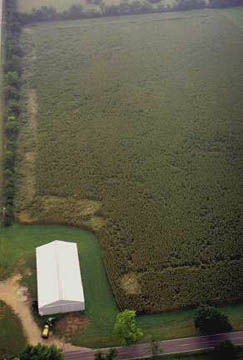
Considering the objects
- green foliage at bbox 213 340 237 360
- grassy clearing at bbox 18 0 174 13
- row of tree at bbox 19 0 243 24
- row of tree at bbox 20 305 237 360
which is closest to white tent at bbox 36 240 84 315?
row of tree at bbox 20 305 237 360

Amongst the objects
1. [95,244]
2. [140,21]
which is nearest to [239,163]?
[95,244]

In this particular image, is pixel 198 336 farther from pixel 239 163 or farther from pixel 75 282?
pixel 239 163

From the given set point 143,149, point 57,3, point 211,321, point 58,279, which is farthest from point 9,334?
point 57,3

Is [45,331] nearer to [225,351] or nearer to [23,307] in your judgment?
[23,307]

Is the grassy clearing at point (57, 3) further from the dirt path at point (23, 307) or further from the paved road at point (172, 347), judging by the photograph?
the paved road at point (172, 347)

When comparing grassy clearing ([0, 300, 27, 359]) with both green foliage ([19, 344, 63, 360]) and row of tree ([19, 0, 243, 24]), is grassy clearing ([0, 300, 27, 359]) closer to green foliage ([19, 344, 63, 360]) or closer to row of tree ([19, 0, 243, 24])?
green foliage ([19, 344, 63, 360])

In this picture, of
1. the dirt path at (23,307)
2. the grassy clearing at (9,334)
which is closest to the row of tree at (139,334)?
the dirt path at (23,307)

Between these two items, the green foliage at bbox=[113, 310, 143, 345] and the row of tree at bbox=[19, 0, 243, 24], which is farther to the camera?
the row of tree at bbox=[19, 0, 243, 24]
